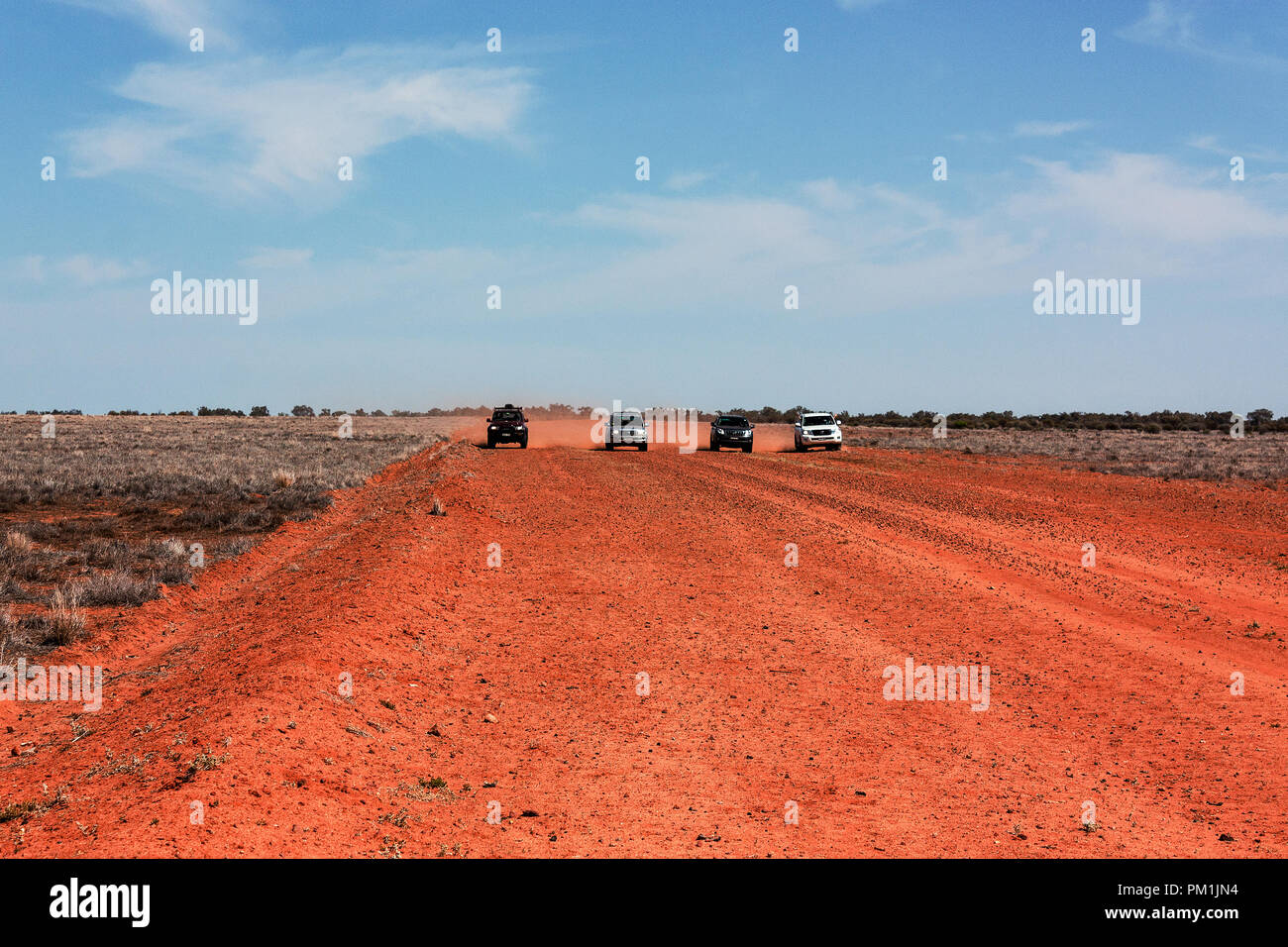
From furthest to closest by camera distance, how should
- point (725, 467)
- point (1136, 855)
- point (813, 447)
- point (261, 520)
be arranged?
point (813, 447), point (725, 467), point (261, 520), point (1136, 855)

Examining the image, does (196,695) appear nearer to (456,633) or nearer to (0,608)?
(456,633)

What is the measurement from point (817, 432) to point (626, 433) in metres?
9.04

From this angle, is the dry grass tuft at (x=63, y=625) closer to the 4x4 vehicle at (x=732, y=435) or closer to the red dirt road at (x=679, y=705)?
the red dirt road at (x=679, y=705)

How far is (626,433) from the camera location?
4441 cm

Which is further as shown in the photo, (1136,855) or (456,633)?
(456,633)

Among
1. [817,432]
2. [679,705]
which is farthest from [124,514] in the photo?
[817,432]

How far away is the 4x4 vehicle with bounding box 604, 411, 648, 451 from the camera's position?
44.2 meters

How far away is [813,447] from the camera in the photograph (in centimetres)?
4456

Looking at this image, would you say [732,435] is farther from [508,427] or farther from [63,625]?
[63,625]

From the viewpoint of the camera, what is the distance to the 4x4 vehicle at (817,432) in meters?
44.0

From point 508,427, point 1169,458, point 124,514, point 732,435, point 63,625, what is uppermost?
point 508,427

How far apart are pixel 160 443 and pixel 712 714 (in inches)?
2002

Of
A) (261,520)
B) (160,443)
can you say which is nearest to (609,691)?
(261,520)

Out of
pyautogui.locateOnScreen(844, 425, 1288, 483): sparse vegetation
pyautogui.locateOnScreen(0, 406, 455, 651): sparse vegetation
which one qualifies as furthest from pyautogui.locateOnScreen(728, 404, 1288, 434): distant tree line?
pyautogui.locateOnScreen(0, 406, 455, 651): sparse vegetation
